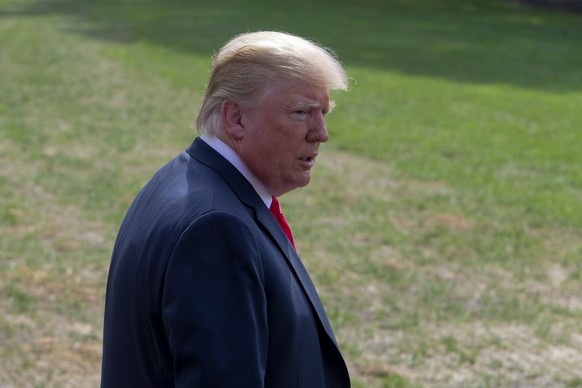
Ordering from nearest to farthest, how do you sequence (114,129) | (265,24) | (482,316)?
(482,316)
(114,129)
(265,24)

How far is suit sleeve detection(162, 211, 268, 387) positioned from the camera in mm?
2193

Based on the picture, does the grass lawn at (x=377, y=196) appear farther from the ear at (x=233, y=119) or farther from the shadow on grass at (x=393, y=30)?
the ear at (x=233, y=119)

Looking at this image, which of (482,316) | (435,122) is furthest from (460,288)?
(435,122)

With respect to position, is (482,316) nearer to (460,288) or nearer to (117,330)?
(460,288)

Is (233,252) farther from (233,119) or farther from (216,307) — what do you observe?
(233,119)

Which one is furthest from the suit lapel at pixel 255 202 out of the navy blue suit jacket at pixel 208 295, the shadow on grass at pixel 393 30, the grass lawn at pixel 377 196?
the shadow on grass at pixel 393 30

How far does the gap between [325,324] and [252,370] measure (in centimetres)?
36

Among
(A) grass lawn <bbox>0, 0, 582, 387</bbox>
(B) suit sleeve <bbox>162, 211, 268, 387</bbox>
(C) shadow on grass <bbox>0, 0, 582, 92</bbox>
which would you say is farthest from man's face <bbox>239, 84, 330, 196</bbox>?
(C) shadow on grass <bbox>0, 0, 582, 92</bbox>

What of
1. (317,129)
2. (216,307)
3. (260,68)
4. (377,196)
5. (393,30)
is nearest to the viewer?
(216,307)

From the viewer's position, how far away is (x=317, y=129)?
8.45 feet

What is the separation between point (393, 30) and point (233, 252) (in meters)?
21.6

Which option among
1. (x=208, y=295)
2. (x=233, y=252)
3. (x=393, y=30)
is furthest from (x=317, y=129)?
(x=393, y=30)

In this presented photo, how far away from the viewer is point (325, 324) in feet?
8.34

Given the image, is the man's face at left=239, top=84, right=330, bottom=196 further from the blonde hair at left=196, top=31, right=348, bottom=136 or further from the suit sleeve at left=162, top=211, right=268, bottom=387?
the suit sleeve at left=162, top=211, right=268, bottom=387
